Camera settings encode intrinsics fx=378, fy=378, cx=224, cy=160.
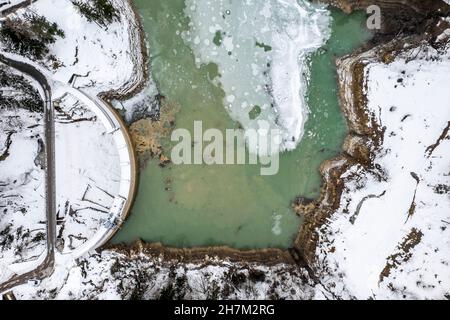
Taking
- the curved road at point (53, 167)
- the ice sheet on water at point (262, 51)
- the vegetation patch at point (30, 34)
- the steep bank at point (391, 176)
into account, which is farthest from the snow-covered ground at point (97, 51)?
the steep bank at point (391, 176)

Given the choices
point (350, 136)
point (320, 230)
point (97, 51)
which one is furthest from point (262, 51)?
point (320, 230)

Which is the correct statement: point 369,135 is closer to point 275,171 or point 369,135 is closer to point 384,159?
point 384,159

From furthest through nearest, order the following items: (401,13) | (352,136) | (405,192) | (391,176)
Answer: (352,136) < (401,13) < (391,176) < (405,192)

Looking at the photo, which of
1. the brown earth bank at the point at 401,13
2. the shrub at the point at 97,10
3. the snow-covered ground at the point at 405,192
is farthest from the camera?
the shrub at the point at 97,10

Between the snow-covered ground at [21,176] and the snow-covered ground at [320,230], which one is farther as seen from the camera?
the snow-covered ground at [21,176]

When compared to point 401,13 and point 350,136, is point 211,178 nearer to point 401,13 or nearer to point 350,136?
point 350,136

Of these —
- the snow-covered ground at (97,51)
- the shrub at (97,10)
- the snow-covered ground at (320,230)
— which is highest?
the shrub at (97,10)

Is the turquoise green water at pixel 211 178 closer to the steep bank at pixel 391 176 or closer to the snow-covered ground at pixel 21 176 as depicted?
the steep bank at pixel 391 176

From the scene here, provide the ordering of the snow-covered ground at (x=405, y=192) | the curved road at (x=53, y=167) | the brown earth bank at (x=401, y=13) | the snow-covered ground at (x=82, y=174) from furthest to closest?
the snow-covered ground at (x=82, y=174)
the curved road at (x=53, y=167)
the brown earth bank at (x=401, y=13)
the snow-covered ground at (x=405, y=192)
